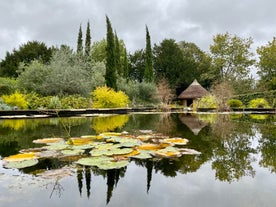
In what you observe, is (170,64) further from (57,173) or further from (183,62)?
(57,173)

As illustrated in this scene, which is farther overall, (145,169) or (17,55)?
(17,55)

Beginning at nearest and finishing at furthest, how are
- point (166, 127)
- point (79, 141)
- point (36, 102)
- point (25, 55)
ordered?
point (79, 141)
point (166, 127)
point (36, 102)
point (25, 55)

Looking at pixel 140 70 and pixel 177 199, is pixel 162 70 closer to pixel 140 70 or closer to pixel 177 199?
pixel 140 70

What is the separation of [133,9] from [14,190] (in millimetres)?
14743

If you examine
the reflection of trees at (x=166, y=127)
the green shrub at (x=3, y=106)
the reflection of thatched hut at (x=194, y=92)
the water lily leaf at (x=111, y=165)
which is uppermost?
the reflection of thatched hut at (x=194, y=92)

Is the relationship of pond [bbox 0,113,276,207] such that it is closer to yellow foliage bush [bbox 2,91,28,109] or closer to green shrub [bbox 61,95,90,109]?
yellow foliage bush [bbox 2,91,28,109]

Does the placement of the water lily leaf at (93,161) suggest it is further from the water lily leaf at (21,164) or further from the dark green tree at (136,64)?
→ the dark green tree at (136,64)

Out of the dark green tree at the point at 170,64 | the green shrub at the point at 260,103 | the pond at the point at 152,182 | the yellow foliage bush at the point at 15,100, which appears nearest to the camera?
the pond at the point at 152,182

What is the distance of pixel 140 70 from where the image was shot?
3052cm

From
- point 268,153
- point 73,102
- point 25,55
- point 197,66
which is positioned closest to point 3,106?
point 73,102

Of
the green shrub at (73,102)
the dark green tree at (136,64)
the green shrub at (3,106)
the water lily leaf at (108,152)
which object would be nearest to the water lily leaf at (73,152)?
the water lily leaf at (108,152)

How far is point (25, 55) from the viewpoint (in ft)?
89.1

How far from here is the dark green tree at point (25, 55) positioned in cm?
2650

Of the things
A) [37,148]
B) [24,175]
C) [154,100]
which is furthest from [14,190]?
[154,100]
